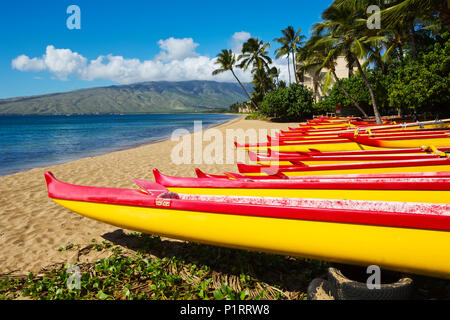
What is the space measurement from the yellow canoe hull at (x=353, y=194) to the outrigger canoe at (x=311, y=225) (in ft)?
1.15

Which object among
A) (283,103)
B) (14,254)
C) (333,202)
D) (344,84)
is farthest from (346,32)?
(14,254)

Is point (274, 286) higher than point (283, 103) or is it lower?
lower

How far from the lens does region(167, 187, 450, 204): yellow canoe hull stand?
256cm

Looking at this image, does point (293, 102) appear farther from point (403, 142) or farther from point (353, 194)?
point (353, 194)

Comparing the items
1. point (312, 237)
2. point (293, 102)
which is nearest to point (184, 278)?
point (312, 237)

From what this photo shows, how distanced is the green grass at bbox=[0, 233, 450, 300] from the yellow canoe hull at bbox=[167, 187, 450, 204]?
0.73 metres

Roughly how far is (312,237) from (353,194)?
1068 millimetres

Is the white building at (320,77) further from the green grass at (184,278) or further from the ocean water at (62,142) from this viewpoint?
the green grass at (184,278)

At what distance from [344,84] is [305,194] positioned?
2593 cm

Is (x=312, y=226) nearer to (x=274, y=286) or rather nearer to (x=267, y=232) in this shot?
(x=267, y=232)

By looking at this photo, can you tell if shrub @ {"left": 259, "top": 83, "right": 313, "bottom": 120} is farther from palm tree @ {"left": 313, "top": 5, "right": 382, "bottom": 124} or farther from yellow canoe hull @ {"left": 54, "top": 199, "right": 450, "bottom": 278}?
yellow canoe hull @ {"left": 54, "top": 199, "right": 450, "bottom": 278}

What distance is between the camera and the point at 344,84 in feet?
81.4

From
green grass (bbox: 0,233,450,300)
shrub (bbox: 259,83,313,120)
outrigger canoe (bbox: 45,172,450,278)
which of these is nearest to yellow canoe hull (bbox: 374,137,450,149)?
green grass (bbox: 0,233,450,300)

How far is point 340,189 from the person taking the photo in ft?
9.07
